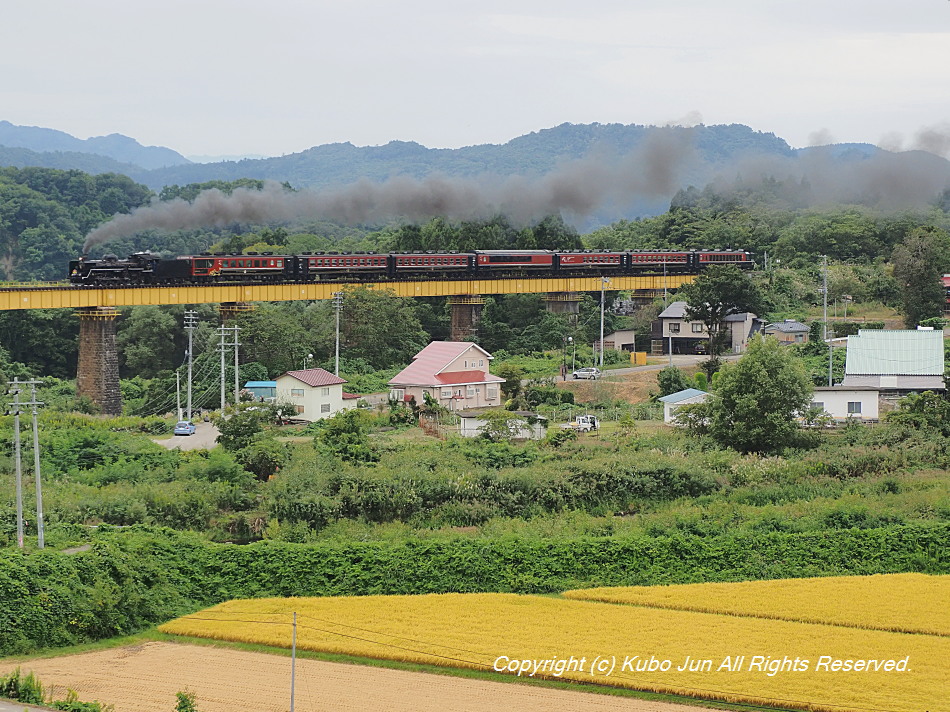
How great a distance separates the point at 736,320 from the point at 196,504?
35177mm

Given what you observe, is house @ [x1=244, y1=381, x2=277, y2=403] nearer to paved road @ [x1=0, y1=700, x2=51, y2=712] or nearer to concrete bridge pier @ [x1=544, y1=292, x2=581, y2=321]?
concrete bridge pier @ [x1=544, y1=292, x2=581, y2=321]

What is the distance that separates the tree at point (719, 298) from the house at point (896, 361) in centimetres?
950

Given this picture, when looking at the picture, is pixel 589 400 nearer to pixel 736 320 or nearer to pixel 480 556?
pixel 736 320

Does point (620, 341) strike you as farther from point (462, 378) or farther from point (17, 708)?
point (17, 708)

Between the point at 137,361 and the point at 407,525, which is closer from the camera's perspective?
the point at 407,525

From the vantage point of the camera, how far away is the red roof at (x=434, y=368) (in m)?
50.9

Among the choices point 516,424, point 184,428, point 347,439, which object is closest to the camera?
point 347,439

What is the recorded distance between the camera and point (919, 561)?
99.8 feet

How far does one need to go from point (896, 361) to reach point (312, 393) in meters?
22.0

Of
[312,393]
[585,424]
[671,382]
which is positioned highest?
[671,382]

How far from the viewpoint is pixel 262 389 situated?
52.6 meters

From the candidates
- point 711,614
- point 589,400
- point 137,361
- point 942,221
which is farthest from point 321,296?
point 942,221

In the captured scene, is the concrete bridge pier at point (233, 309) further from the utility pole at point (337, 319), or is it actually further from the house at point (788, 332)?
the house at point (788, 332)

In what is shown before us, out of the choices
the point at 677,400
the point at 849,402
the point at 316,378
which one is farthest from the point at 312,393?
the point at 849,402
